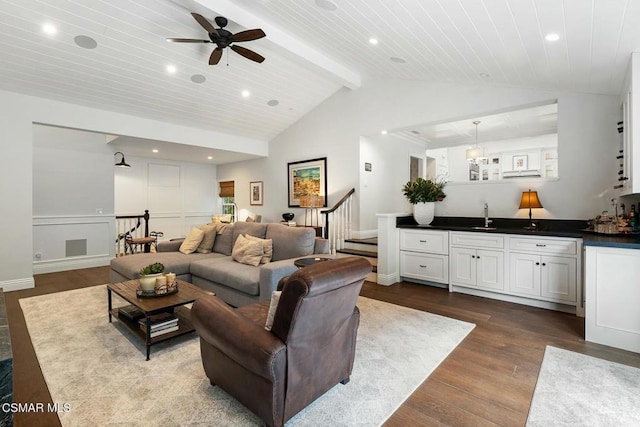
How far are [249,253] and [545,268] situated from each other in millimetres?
3534

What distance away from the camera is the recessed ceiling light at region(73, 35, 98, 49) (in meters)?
3.79

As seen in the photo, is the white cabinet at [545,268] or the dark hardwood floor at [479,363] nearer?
the dark hardwood floor at [479,363]

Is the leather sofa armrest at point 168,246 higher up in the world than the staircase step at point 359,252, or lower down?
higher up

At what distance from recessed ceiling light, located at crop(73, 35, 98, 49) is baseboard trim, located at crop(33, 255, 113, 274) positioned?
4.22m

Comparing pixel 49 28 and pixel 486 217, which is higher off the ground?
pixel 49 28

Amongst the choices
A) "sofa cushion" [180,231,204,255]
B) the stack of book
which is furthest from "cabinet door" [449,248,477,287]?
"sofa cushion" [180,231,204,255]

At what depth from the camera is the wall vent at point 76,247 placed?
6.08 metres

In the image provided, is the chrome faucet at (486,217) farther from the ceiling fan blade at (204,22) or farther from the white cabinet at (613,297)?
the ceiling fan blade at (204,22)

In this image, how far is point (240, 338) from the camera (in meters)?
1.67

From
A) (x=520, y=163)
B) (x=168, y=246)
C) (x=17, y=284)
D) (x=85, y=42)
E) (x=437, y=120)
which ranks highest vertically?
(x=85, y=42)

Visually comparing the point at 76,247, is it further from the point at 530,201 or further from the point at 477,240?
the point at 530,201

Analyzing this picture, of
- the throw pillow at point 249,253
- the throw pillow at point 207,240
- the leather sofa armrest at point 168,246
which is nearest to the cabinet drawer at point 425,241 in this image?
the throw pillow at point 249,253

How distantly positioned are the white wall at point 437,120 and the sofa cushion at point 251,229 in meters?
2.20

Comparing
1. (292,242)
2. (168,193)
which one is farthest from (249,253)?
(168,193)
